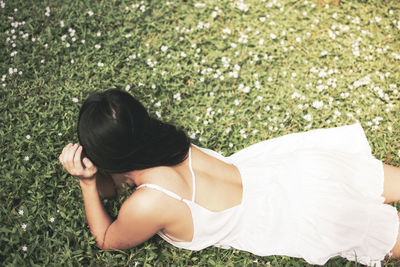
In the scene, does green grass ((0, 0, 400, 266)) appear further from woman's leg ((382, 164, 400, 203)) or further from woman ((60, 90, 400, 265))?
woman's leg ((382, 164, 400, 203))

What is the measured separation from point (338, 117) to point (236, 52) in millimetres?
1384

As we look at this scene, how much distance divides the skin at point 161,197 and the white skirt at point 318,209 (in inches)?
5.5

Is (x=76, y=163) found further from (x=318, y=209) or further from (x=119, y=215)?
(x=318, y=209)

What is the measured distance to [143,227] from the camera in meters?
1.97

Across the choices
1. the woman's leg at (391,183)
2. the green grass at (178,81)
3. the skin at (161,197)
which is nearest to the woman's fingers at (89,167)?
the skin at (161,197)

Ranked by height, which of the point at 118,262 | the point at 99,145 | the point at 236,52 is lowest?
the point at 118,262

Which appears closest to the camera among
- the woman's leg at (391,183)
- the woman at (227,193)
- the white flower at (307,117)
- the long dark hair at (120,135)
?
the long dark hair at (120,135)

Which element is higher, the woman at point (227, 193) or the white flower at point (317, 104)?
the woman at point (227, 193)

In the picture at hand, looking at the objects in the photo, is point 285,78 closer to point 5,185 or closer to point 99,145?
point 99,145

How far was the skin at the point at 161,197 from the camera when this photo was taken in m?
1.91

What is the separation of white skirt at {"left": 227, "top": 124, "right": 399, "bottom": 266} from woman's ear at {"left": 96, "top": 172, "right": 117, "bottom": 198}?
100cm


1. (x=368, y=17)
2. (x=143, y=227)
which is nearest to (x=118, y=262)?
(x=143, y=227)

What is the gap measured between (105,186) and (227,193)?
97 centimetres

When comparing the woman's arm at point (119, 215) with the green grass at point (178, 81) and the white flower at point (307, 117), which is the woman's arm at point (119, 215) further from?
the white flower at point (307, 117)
